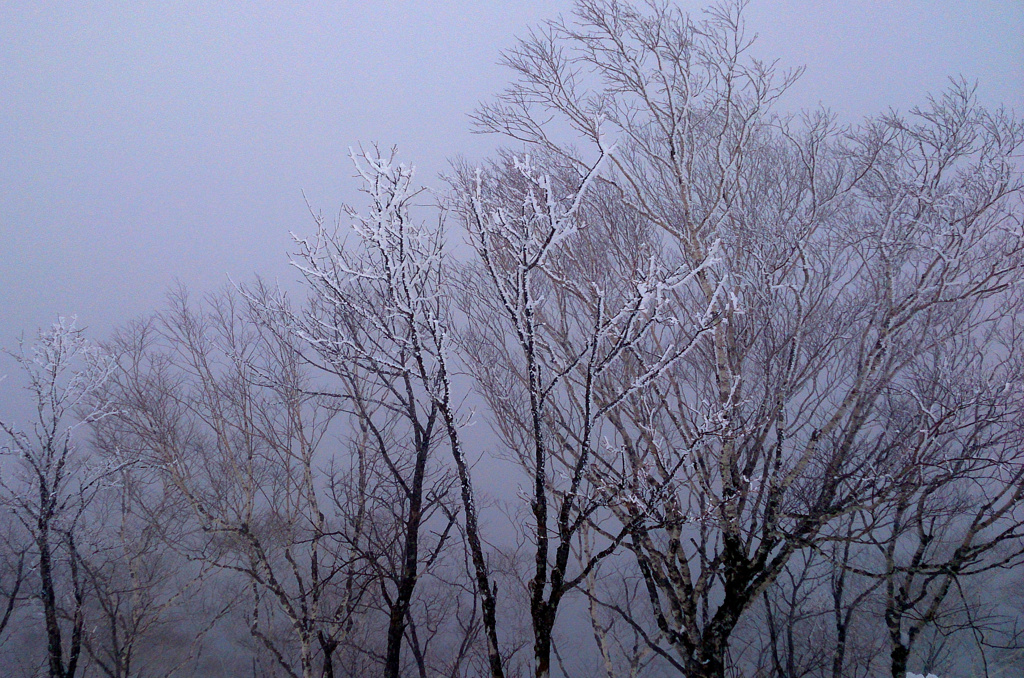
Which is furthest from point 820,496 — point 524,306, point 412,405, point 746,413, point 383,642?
point 383,642

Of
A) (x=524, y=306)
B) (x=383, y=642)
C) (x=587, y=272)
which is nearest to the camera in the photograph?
(x=524, y=306)

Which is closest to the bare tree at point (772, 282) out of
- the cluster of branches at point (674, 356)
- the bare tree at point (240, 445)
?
A: the cluster of branches at point (674, 356)

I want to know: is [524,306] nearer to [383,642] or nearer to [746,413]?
[746,413]

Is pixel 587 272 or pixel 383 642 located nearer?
pixel 587 272

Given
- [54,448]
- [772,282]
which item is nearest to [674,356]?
[772,282]

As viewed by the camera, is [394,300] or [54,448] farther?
[54,448]

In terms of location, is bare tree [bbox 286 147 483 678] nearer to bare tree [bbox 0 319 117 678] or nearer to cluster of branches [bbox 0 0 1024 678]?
cluster of branches [bbox 0 0 1024 678]

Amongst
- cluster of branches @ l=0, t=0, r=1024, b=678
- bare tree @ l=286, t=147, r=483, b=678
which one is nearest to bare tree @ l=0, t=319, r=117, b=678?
cluster of branches @ l=0, t=0, r=1024, b=678

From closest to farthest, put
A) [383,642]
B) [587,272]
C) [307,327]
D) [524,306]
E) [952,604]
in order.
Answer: [524,306]
[307,327]
[587,272]
[952,604]
[383,642]

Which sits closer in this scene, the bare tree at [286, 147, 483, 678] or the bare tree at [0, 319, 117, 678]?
the bare tree at [286, 147, 483, 678]

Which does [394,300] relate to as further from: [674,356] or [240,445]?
[240,445]

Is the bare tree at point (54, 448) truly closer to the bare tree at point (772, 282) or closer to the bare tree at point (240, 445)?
the bare tree at point (240, 445)

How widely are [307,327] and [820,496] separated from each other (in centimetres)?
436

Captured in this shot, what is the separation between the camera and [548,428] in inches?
199
